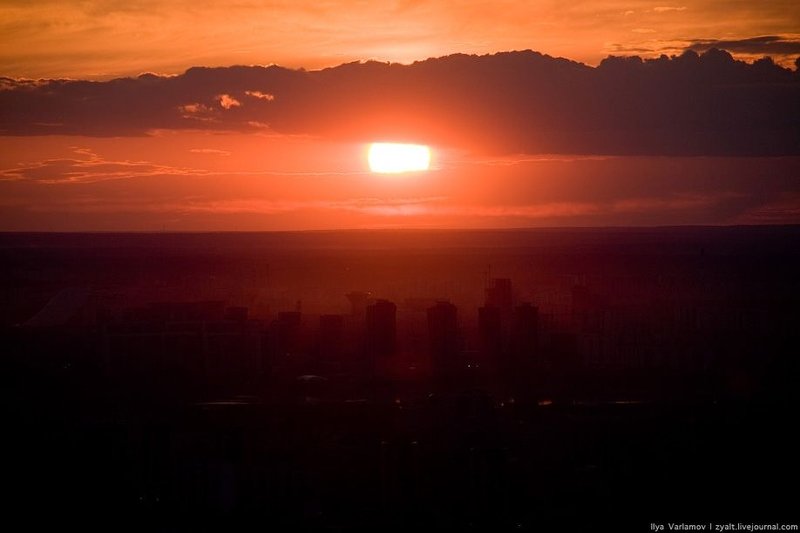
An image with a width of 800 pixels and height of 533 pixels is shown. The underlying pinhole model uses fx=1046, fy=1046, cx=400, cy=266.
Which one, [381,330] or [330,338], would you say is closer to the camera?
[381,330]

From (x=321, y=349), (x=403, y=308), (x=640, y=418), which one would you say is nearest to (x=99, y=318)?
(x=321, y=349)

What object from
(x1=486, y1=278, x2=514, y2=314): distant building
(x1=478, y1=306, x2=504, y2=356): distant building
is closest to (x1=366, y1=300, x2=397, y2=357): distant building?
(x1=478, y1=306, x2=504, y2=356): distant building

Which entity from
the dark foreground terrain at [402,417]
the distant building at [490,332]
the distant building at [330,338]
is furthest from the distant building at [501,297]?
the distant building at [330,338]

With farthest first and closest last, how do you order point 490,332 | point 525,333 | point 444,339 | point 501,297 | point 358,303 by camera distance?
point 358,303 < point 501,297 < point 490,332 < point 525,333 < point 444,339

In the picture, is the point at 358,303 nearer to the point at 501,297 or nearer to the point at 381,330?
the point at 501,297

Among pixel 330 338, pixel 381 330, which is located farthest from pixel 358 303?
pixel 381 330

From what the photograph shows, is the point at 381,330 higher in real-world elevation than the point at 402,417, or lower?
lower

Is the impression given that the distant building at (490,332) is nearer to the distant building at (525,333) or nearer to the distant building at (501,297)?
the distant building at (525,333)

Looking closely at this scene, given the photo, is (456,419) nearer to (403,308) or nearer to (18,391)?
(18,391)
